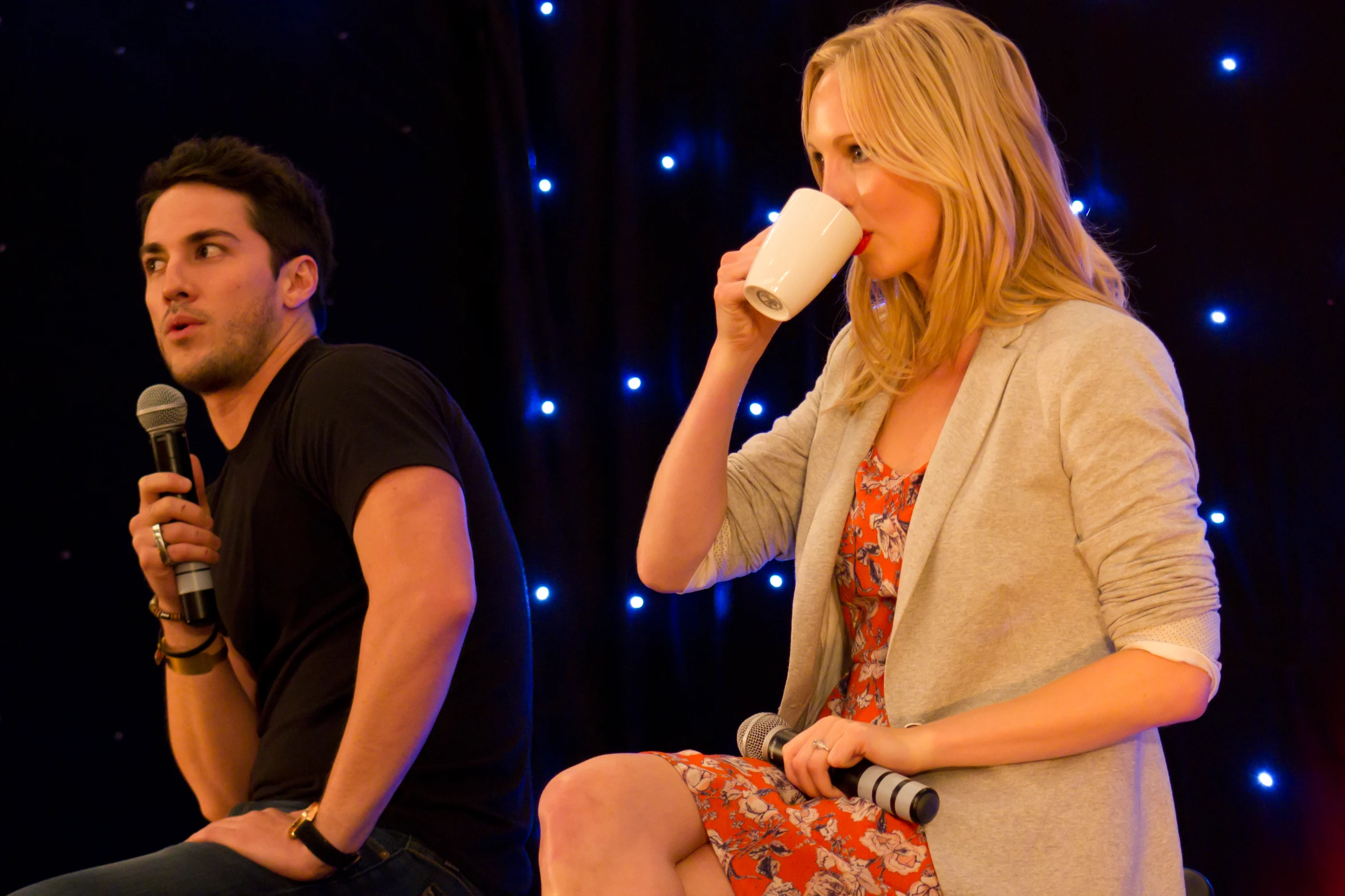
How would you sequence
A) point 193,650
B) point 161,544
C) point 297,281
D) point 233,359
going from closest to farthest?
1. point 161,544
2. point 193,650
3. point 233,359
4. point 297,281

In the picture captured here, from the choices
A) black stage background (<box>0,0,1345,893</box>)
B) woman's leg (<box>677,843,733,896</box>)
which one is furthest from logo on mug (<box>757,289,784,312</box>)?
black stage background (<box>0,0,1345,893</box>)

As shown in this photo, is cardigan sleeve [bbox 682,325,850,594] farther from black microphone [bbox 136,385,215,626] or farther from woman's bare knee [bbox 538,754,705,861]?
black microphone [bbox 136,385,215,626]

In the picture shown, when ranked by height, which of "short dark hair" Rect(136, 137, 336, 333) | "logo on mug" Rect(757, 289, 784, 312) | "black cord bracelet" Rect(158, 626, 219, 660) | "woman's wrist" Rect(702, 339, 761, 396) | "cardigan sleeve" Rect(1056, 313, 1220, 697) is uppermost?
"short dark hair" Rect(136, 137, 336, 333)

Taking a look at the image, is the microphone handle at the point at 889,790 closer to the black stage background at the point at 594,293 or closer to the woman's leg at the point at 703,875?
the woman's leg at the point at 703,875

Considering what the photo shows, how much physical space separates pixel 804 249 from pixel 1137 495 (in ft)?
1.35

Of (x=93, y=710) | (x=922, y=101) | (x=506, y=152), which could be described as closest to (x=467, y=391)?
(x=506, y=152)

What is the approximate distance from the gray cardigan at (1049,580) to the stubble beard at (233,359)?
3.13 feet

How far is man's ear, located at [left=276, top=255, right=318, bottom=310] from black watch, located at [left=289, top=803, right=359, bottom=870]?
33.4 inches

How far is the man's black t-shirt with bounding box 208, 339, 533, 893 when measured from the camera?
135cm

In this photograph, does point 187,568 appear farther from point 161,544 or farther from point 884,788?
point 884,788

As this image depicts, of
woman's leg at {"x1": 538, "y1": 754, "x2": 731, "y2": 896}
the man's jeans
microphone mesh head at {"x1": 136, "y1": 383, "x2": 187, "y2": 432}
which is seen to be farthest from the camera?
microphone mesh head at {"x1": 136, "y1": 383, "x2": 187, "y2": 432}

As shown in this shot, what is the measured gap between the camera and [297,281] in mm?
1749

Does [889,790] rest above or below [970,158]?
below

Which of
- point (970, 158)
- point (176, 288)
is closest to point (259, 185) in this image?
point (176, 288)
